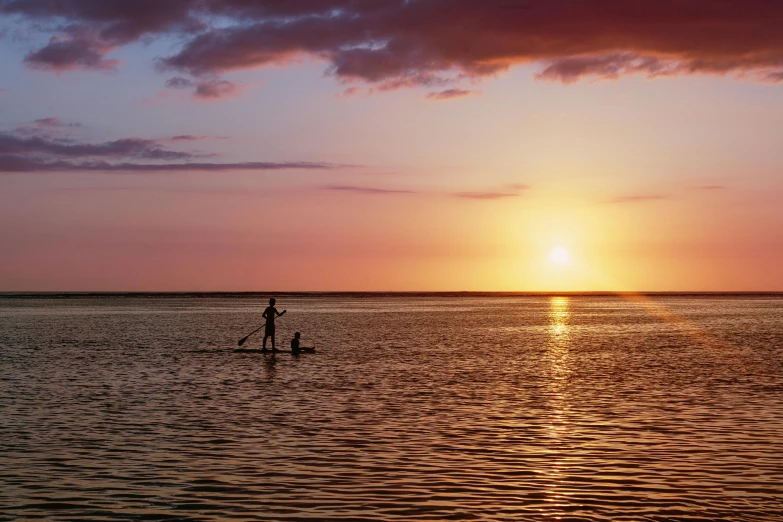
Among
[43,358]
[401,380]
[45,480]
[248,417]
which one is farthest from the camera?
[43,358]

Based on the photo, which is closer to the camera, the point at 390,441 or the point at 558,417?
the point at 390,441

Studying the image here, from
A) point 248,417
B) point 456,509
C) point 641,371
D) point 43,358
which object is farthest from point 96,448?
point 43,358

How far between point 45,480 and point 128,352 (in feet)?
110

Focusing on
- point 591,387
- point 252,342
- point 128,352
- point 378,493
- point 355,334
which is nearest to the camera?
point 378,493

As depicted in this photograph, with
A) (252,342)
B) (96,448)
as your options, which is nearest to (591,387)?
(96,448)

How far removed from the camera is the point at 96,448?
729 inches

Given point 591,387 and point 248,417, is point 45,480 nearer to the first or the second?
point 248,417

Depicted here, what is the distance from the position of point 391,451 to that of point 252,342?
4040cm

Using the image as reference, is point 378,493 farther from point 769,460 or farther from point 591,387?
point 591,387

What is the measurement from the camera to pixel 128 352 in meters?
48.1

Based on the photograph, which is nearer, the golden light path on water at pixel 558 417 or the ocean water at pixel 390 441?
the ocean water at pixel 390 441

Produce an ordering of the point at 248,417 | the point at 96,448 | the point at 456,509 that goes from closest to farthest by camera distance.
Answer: the point at 456,509
the point at 96,448
the point at 248,417

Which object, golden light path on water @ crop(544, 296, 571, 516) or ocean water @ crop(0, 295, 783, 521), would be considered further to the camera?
golden light path on water @ crop(544, 296, 571, 516)

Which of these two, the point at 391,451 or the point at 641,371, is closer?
the point at 391,451
